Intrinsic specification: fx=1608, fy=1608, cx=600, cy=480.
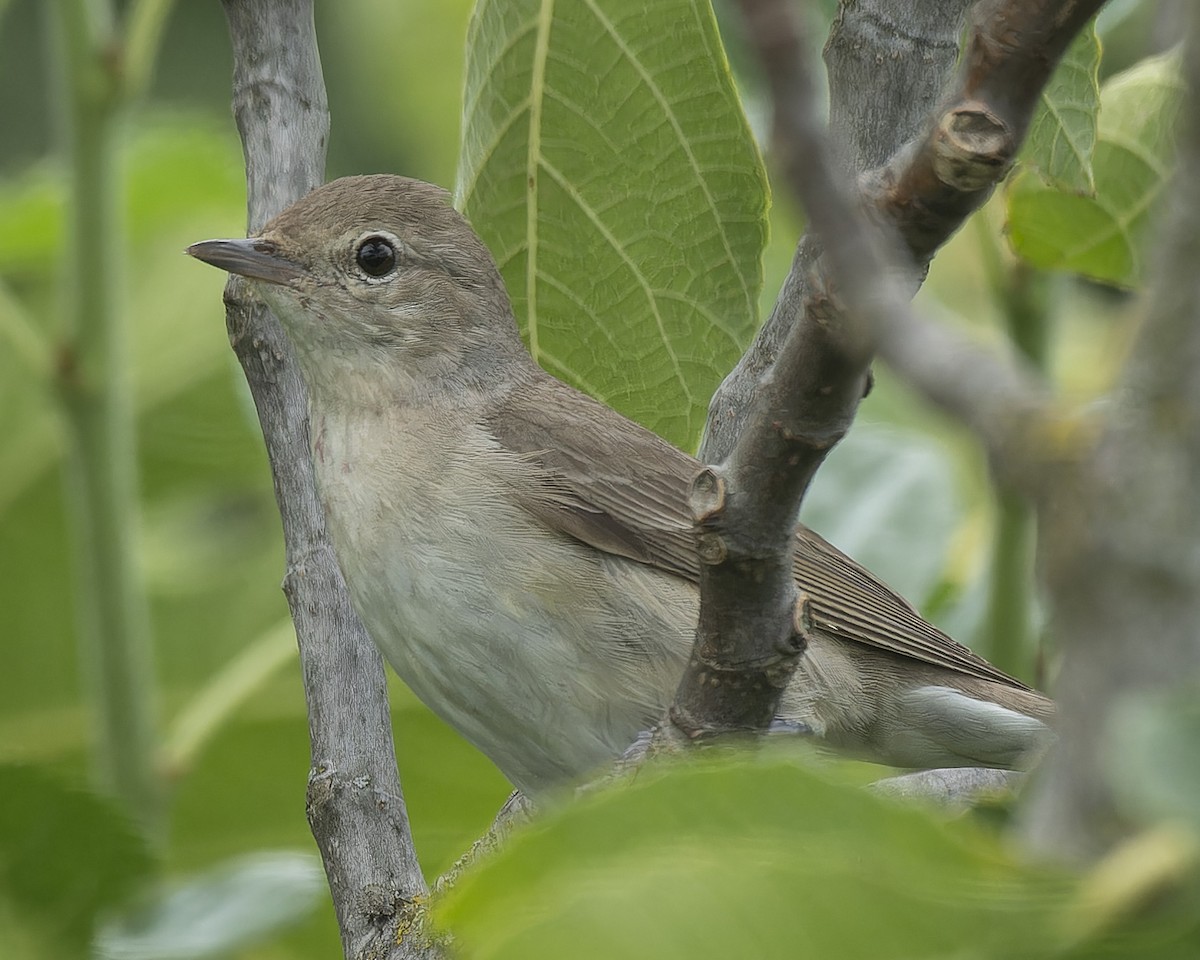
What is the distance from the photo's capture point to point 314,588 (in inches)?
134

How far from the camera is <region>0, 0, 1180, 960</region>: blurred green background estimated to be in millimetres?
3848

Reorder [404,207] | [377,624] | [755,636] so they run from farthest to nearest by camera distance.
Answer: [404,207] < [377,624] < [755,636]

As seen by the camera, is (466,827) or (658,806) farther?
(466,827)

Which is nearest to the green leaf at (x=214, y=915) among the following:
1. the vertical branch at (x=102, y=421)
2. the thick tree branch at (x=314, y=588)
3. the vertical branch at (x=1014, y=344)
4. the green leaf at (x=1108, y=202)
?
the thick tree branch at (x=314, y=588)

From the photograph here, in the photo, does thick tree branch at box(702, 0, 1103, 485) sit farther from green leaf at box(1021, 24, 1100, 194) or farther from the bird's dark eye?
the bird's dark eye

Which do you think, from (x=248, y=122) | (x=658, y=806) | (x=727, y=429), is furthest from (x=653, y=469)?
(x=658, y=806)

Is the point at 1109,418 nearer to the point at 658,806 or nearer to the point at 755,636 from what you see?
the point at 658,806

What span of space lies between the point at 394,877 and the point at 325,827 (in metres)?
0.16

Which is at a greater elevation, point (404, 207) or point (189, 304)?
point (404, 207)

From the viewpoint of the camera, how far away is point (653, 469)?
4176 mm

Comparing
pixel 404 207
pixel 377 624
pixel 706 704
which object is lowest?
pixel 377 624

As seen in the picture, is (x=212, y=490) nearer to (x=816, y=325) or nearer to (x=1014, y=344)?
(x=1014, y=344)

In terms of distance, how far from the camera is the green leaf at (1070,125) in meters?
2.58

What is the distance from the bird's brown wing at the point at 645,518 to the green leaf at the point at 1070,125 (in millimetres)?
1387
